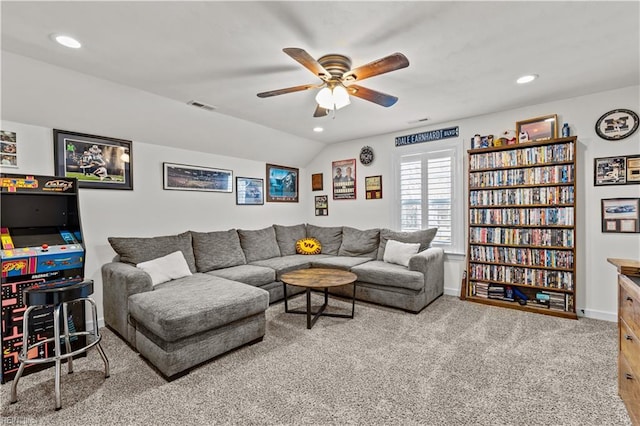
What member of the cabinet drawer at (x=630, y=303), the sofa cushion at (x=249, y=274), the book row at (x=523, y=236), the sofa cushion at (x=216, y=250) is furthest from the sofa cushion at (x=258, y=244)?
the cabinet drawer at (x=630, y=303)

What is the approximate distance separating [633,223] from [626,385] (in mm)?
2150

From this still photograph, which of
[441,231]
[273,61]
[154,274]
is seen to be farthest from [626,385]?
→ [154,274]

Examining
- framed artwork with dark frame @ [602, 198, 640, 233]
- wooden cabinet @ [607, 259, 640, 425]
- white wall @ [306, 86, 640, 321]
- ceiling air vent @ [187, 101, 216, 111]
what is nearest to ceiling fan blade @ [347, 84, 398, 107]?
ceiling air vent @ [187, 101, 216, 111]

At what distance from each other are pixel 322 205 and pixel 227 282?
9.80ft

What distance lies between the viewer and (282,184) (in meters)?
5.52

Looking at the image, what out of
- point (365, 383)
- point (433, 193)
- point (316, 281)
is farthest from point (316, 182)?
point (365, 383)

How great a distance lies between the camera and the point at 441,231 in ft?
14.3

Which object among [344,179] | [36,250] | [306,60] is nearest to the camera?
[306,60]

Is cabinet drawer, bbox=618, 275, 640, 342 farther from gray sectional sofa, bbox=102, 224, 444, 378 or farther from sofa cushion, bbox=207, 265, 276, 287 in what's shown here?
sofa cushion, bbox=207, 265, 276, 287

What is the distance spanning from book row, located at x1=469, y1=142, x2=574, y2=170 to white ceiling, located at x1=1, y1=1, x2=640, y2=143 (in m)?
0.61

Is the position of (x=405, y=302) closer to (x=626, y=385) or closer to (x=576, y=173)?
(x=626, y=385)

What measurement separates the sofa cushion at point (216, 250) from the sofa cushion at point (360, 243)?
5.39 feet

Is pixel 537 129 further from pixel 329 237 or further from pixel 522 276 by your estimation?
pixel 329 237

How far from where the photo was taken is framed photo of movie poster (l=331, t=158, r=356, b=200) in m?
5.26
